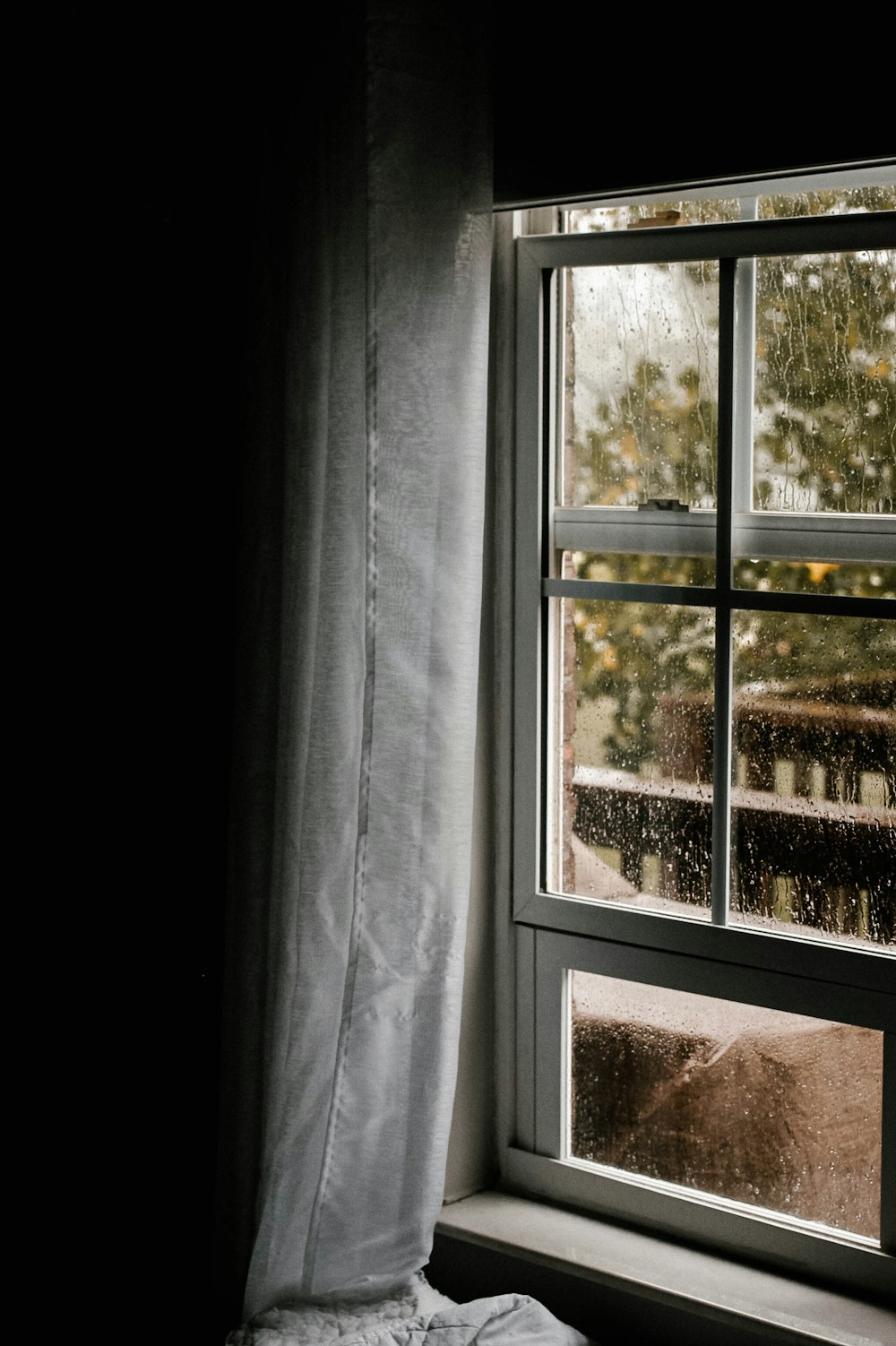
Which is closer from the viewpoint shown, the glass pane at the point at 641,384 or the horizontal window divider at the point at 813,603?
the horizontal window divider at the point at 813,603

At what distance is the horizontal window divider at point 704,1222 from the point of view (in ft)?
4.99

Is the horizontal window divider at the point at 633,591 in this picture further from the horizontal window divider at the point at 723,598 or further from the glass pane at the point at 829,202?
the glass pane at the point at 829,202

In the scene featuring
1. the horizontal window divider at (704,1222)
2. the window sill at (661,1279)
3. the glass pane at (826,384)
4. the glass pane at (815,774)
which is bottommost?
the window sill at (661,1279)

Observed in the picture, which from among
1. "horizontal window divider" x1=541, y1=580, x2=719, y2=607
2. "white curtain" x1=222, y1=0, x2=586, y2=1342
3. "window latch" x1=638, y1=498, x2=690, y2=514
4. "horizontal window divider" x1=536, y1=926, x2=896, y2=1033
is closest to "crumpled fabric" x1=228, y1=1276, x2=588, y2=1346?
"white curtain" x1=222, y1=0, x2=586, y2=1342

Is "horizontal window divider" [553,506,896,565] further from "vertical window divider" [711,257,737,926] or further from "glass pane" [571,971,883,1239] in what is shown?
"glass pane" [571,971,883,1239]

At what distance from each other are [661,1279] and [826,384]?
1.09 m

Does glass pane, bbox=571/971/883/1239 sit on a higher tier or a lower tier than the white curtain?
lower

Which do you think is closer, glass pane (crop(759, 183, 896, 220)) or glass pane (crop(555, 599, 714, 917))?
glass pane (crop(759, 183, 896, 220))

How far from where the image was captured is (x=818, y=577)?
154cm

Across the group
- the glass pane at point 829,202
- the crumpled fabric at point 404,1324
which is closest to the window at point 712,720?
the glass pane at point 829,202

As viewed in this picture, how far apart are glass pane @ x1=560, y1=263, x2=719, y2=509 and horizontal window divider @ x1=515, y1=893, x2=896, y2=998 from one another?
0.53m

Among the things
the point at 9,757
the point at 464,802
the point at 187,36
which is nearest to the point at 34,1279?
the point at 9,757

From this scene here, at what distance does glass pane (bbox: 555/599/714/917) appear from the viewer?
5.37 feet

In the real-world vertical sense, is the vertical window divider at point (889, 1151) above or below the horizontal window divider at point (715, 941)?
below
